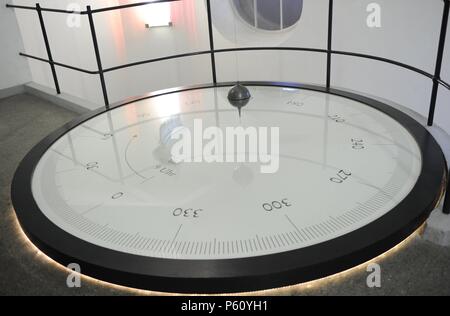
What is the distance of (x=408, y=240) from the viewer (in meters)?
1.94

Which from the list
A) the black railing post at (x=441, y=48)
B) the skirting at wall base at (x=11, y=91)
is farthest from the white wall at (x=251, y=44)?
the black railing post at (x=441, y=48)

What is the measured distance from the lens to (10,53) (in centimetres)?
471

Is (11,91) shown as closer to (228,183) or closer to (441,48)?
(228,183)

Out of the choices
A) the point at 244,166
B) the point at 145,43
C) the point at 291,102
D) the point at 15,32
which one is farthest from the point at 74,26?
the point at 244,166

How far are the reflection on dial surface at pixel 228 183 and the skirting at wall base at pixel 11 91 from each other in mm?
1956

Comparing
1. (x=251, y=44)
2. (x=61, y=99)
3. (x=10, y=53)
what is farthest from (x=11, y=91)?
(x=251, y=44)

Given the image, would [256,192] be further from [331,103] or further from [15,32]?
[15,32]

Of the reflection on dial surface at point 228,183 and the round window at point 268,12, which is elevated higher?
the round window at point 268,12

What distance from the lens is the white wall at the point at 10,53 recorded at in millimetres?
4602

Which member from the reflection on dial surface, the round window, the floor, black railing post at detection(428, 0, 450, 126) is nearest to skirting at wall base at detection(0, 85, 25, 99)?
the reflection on dial surface

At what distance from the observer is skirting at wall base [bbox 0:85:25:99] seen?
4621 millimetres

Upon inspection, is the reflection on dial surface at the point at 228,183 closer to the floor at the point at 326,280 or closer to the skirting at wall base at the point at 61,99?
the floor at the point at 326,280

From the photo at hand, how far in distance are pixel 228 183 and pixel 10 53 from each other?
11.8 ft

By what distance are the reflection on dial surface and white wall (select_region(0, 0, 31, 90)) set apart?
2.05 metres
